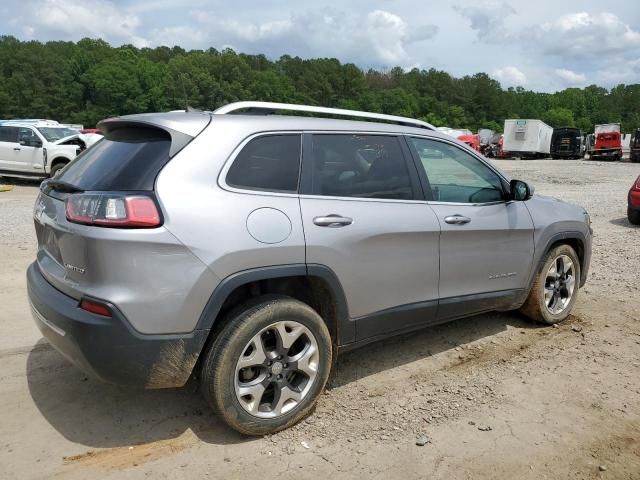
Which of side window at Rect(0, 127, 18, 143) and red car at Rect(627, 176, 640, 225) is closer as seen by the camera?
red car at Rect(627, 176, 640, 225)

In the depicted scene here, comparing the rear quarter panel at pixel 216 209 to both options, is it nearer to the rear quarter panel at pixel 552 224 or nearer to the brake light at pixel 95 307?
the brake light at pixel 95 307

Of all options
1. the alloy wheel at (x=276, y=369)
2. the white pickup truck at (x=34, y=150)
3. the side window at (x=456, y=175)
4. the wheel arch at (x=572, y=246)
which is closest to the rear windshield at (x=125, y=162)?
the alloy wheel at (x=276, y=369)

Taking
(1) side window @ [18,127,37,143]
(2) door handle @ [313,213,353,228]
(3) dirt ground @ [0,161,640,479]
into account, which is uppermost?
(1) side window @ [18,127,37,143]

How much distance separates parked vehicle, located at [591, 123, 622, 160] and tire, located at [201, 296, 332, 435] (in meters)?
40.7

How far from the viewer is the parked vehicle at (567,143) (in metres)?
40.8

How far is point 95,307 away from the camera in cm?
264

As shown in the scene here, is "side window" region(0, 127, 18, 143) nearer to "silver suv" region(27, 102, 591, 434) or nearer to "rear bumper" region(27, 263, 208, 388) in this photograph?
"silver suv" region(27, 102, 591, 434)

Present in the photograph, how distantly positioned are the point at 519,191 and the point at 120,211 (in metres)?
3.03

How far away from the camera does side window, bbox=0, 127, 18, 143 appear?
16031 millimetres

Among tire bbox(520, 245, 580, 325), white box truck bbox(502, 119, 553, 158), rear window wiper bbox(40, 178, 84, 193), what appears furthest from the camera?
white box truck bbox(502, 119, 553, 158)

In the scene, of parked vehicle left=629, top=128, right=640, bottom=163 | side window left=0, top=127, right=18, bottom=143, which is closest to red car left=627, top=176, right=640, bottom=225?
side window left=0, top=127, right=18, bottom=143

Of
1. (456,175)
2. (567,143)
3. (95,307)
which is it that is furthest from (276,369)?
(567,143)

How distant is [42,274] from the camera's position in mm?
3152

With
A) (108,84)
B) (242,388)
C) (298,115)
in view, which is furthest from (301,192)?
(108,84)
